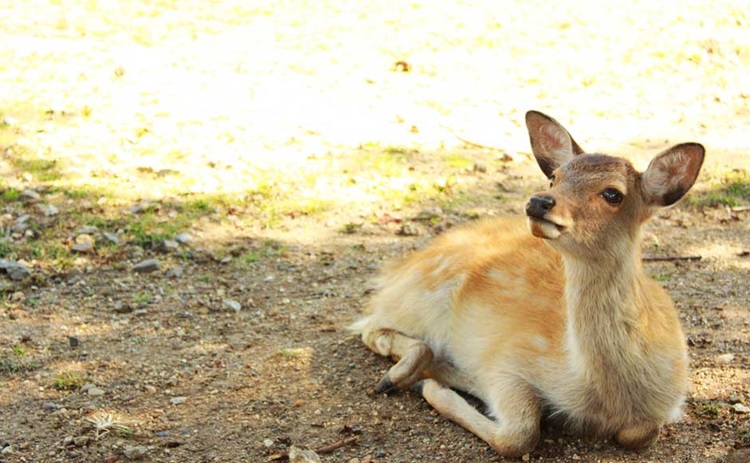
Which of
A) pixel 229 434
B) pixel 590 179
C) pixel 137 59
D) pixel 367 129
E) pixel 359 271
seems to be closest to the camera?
pixel 590 179

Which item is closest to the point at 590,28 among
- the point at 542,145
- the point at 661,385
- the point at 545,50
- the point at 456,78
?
the point at 545,50

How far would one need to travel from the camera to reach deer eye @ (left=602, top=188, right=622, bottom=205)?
441 cm

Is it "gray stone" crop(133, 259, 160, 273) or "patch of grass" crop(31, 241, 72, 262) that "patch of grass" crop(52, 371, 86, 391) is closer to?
"gray stone" crop(133, 259, 160, 273)

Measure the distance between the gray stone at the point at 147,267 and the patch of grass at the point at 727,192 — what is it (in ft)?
13.7

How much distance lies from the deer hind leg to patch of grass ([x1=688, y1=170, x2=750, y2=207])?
3.46 meters

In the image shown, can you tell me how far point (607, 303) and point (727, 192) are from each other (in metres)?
4.31

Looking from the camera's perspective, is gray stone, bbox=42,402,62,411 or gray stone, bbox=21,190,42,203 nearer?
gray stone, bbox=42,402,62,411

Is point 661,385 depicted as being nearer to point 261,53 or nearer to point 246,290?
point 246,290

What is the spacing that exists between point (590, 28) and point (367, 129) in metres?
3.98

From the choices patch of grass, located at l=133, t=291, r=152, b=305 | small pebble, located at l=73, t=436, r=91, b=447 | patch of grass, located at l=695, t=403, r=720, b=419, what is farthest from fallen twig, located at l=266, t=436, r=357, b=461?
patch of grass, located at l=133, t=291, r=152, b=305

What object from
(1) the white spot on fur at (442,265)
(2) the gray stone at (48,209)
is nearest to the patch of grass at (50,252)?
(2) the gray stone at (48,209)

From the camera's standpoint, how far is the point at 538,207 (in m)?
4.13

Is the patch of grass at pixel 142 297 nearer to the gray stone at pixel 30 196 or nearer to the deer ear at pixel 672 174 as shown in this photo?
the gray stone at pixel 30 196

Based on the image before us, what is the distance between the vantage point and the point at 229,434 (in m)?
4.94
